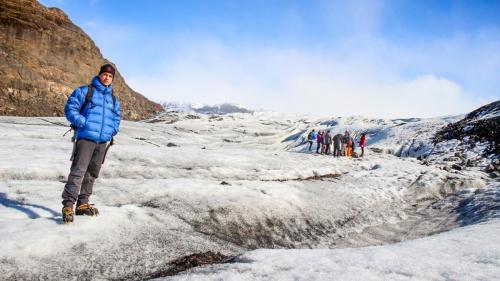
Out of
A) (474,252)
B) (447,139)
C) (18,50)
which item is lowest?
(474,252)

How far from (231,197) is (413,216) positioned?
266 inches

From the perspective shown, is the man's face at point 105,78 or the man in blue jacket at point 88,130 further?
the man's face at point 105,78

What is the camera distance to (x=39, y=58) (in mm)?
59938

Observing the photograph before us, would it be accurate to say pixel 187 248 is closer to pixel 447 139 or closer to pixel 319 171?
pixel 319 171

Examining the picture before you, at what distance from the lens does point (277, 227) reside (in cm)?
910

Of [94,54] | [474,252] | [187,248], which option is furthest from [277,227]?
[94,54]

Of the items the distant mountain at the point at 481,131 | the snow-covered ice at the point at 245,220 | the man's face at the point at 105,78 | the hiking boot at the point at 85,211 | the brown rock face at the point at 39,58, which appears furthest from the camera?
the brown rock face at the point at 39,58

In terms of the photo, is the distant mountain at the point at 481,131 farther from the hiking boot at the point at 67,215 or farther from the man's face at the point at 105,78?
the hiking boot at the point at 67,215

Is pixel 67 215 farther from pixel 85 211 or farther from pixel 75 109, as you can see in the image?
pixel 75 109

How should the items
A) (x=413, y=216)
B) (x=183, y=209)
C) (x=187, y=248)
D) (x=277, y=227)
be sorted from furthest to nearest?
(x=413, y=216) → (x=277, y=227) → (x=183, y=209) → (x=187, y=248)

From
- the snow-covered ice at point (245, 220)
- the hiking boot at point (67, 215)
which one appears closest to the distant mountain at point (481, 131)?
the snow-covered ice at point (245, 220)

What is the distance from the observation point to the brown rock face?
53219 mm

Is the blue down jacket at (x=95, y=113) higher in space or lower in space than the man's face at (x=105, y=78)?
lower

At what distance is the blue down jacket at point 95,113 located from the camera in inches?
230
